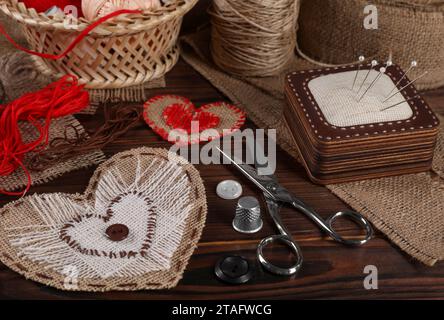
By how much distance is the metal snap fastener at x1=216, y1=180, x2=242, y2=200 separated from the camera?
2.87ft

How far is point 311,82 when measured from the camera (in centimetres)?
94

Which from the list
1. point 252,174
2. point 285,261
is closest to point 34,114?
point 252,174

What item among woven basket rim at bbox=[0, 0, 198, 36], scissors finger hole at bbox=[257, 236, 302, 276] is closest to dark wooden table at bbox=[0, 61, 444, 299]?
scissors finger hole at bbox=[257, 236, 302, 276]

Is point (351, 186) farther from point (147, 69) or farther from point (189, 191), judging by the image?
point (147, 69)

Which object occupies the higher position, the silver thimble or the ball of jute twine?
the ball of jute twine

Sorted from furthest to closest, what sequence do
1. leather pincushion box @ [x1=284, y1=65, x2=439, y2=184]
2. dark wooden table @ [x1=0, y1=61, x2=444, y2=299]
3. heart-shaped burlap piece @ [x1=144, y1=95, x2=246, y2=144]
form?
heart-shaped burlap piece @ [x1=144, y1=95, x2=246, y2=144] < leather pincushion box @ [x1=284, y1=65, x2=439, y2=184] < dark wooden table @ [x1=0, y1=61, x2=444, y2=299]

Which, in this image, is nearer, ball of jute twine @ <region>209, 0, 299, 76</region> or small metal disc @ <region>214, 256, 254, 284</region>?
small metal disc @ <region>214, 256, 254, 284</region>

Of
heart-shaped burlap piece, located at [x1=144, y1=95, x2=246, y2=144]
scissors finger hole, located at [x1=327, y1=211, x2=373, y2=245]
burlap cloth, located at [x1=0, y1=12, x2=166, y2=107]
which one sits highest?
burlap cloth, located at [x1=0, y1=12, x2=166, y2=107]

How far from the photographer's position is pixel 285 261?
784mm

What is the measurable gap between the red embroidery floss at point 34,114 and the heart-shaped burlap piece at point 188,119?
0.39 ft

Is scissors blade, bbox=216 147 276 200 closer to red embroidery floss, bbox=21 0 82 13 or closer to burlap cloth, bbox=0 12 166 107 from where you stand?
burlap cloth, bbox=0 12 166 107

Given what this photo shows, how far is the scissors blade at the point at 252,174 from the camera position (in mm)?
865

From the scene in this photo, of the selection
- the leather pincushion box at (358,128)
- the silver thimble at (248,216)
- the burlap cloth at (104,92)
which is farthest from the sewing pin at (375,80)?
the burlap cloth at (104,92)

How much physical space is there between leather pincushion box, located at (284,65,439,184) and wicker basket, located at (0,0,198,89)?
241 millimetres
